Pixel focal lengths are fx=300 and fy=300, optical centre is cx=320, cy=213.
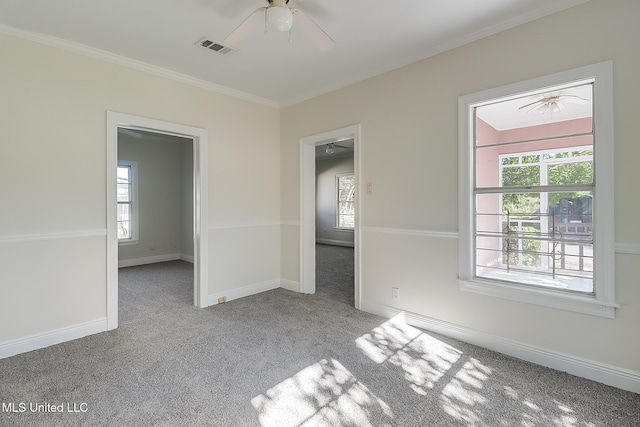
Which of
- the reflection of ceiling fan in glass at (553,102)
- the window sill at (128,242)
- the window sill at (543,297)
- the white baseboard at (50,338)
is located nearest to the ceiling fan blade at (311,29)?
the reflection of ceiling fan in glass at (553,102)

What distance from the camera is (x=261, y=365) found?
7.42ft

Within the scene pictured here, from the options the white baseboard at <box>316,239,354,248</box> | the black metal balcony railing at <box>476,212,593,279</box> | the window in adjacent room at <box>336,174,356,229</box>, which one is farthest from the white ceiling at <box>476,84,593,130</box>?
the white baseboard at <box>316,239,354,248</box>

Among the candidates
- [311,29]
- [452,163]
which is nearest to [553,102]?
[452,163]

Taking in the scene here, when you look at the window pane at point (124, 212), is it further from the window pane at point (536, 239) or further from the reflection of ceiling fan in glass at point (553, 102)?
the reflection of ceiling fan in glass at point (553, 102)

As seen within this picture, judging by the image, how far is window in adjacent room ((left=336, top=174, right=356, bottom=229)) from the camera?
8.66 m

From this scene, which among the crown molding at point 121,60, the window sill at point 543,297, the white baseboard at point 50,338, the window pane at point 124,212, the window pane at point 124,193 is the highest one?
the crown molding at point 121,60

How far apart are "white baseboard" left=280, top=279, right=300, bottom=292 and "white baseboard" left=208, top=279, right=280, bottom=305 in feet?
0.27

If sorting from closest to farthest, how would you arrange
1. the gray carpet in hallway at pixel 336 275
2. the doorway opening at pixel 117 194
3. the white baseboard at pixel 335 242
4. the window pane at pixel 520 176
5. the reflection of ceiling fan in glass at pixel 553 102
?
the reflection of ceiling fan in glass at pixel 553 102 → the window pane at pixel 520 176 → the doorway opening at pixel 117 194 → the gray carpet in hallway at pixel 336 275 → the white baseboard at pixel 335 242

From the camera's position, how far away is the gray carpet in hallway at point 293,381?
1.72 metres

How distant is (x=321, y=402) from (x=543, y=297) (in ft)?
5.90

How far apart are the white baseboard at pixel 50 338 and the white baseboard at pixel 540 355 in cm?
293

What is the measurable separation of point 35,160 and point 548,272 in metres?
4.32

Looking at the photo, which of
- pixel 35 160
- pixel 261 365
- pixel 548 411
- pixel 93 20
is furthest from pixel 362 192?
pixel 35 160

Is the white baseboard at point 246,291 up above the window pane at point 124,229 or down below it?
below
